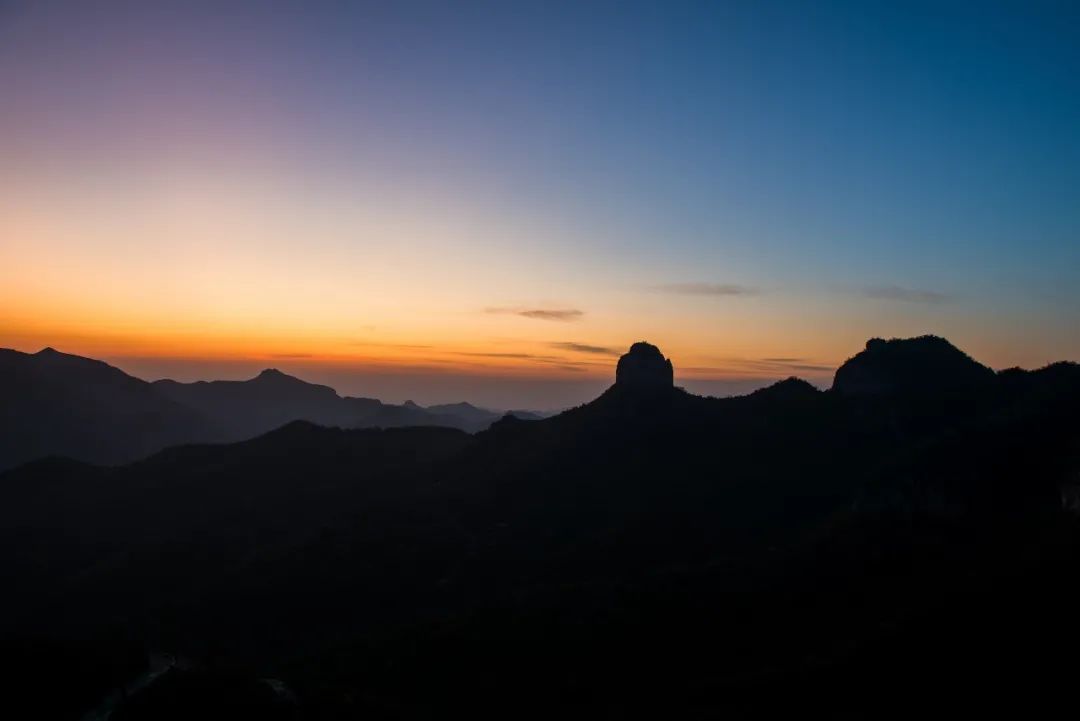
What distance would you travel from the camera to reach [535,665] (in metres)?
60.3

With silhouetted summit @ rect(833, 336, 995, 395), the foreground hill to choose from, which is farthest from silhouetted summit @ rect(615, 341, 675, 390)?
silhouetted summit @ rect(833, 336, 995, 395)

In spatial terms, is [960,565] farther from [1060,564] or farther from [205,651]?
[205,651]

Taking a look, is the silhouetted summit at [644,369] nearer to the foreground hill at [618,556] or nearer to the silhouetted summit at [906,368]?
the foreground hill at [618,556]

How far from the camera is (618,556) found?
9588 centimetres

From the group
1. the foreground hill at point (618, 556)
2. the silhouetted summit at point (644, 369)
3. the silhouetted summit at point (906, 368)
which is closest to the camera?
the foreground hill at point (618, 556)

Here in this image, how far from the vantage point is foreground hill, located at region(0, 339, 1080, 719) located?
1978 inches

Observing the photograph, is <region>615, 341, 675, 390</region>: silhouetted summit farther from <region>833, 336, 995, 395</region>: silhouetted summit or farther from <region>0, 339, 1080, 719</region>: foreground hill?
<region>833, 336, 995, 395</region>: silhouetted summit

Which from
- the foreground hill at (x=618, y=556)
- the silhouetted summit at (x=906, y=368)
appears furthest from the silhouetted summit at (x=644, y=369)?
the silhouetted summit at (x=906, y=368)

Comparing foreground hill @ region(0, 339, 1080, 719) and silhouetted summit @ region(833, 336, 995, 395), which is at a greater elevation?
silhouetted summit @ region(833, 336, 995, 395)

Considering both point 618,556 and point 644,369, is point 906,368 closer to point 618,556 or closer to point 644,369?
point 644,369

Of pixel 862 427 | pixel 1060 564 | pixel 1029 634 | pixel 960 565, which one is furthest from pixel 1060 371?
pixel 1029 634

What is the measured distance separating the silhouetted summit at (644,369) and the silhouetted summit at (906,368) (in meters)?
38.9

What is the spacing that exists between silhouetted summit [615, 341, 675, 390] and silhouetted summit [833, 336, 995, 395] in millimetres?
38859

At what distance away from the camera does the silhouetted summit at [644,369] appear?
148250 mm
